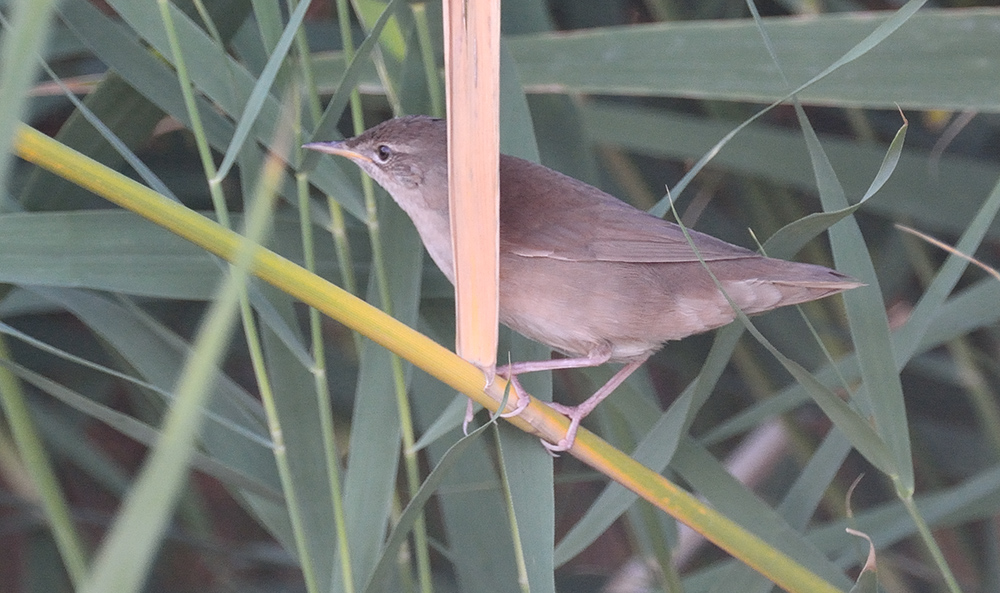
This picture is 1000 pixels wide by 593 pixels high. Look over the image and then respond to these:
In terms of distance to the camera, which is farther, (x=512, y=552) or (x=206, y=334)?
(x=512, y=552)

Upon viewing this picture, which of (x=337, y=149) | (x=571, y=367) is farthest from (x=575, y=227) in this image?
(x=337, y=149)

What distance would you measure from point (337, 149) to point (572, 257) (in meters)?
0.45

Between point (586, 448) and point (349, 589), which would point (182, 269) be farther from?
point (586, 448)

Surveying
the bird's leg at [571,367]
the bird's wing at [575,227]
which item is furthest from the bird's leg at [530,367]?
the bird's wing at [575,227]

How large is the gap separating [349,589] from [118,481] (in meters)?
1.47

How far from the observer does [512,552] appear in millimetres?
1646

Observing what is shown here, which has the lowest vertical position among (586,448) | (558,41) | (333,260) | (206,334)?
(586,448)

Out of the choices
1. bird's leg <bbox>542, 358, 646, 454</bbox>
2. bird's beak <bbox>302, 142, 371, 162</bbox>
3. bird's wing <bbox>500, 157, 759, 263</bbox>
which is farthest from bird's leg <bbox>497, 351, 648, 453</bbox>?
bird's beak <bbox>302, 142, 371, 162</bbox>

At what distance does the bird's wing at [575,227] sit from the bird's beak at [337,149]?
25 cm

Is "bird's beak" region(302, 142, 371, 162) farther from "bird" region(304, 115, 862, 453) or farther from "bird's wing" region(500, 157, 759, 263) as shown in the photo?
"bird's wing" region(500, 157, 759, 263)

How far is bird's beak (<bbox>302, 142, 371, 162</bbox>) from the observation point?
1.30 m

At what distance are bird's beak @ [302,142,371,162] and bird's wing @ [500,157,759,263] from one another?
0.84 ft

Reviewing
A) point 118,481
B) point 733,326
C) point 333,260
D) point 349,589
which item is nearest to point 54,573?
point 118,481

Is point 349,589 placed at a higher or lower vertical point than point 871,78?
lower
